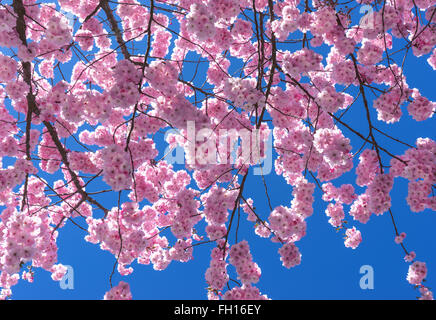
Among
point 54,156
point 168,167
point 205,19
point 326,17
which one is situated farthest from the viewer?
point 168,167

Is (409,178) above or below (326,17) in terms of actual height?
below

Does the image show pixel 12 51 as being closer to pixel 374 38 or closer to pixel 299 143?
pixel 299 143

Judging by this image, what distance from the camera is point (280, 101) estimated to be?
5379mm

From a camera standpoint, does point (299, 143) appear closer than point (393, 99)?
No

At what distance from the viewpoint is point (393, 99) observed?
4.79 meters

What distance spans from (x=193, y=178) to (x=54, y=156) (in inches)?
88.4
